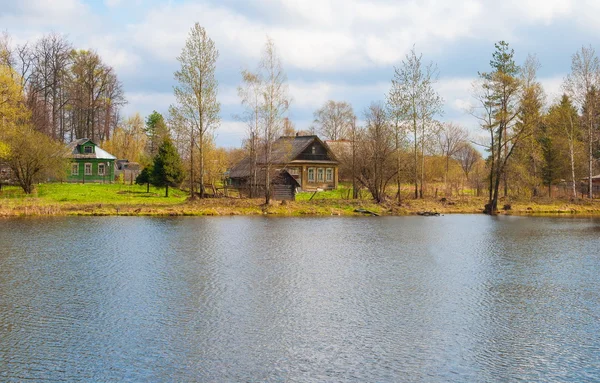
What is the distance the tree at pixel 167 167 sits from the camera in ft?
160

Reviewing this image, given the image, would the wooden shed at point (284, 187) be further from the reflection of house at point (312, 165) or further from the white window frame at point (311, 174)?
the white window frame at point (311, 174)

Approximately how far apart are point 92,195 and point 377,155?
23066mm

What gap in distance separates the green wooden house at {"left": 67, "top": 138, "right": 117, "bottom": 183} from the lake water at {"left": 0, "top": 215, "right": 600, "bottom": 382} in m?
38.0

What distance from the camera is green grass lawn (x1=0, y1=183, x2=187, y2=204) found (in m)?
42.7

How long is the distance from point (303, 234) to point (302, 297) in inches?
560

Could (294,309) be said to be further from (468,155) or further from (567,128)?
(468,155)

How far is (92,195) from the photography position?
45.8 m

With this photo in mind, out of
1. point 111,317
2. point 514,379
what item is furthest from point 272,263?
point 514,379

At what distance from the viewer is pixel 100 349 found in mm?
11297

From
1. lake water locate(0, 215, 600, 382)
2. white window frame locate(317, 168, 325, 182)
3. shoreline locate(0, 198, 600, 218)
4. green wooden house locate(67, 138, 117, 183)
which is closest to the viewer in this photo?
lake water locate(0, 215, 600, 382)

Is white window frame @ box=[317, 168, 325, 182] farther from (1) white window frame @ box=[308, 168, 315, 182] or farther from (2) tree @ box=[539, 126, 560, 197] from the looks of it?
(2) tree @ box=[539, 126, 560, 197]

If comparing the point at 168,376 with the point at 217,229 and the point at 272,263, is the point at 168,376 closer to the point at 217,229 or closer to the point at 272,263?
the point at 272,263

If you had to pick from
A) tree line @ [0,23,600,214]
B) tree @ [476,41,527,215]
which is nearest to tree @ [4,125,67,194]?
tree line @ [0,23,600,214]

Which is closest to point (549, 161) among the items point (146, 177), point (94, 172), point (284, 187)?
point (284, 187)
